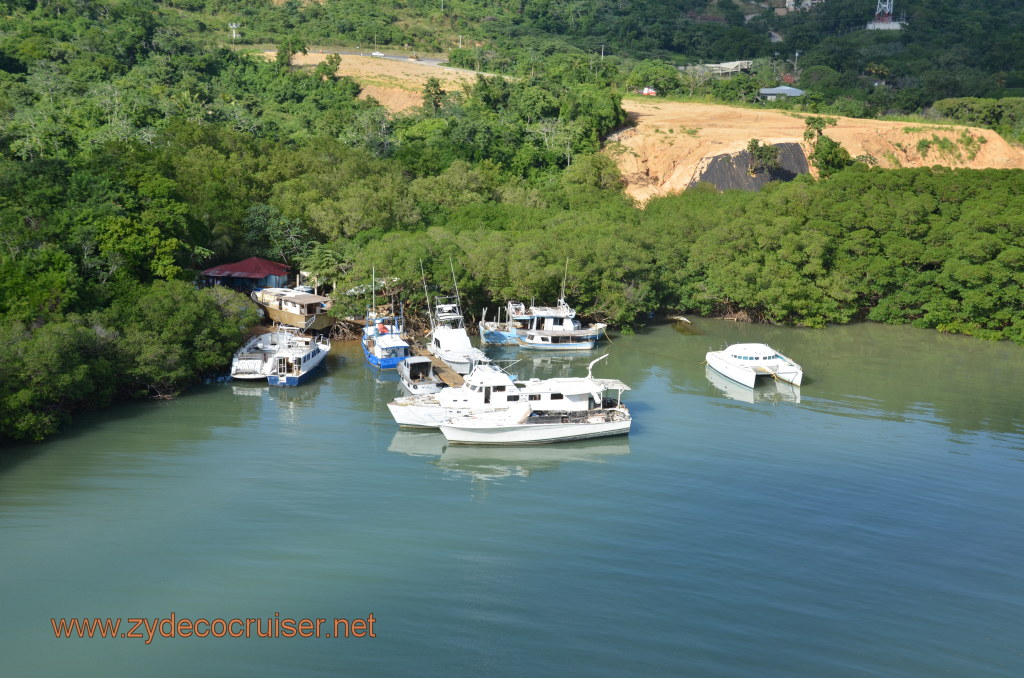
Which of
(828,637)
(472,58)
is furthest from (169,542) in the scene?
(472,58)

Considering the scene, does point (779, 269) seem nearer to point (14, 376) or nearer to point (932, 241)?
point (932, 241)

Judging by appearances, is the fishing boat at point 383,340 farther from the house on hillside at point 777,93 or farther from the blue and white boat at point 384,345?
the house on hillside at point 777,93

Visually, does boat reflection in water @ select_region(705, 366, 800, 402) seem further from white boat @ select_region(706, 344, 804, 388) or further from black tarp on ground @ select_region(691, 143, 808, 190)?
black tarp on ground @ select_region(691, 143, 808, 190)

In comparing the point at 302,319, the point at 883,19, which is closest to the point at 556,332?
the point at 302,319

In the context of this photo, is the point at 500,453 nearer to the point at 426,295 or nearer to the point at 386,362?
the point at 386,362

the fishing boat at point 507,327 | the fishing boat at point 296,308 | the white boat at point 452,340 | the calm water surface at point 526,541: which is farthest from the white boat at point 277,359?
the fishing boat at point 507,327
